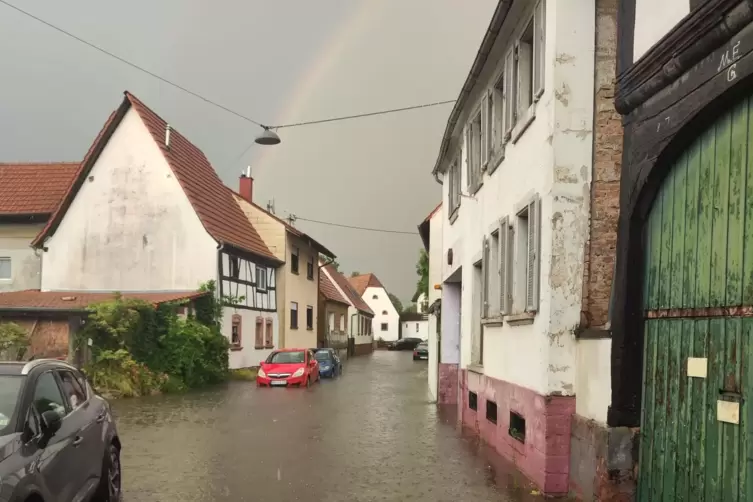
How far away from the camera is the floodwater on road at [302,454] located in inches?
359

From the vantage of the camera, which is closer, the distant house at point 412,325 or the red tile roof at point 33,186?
the red tile roof at point 33,186

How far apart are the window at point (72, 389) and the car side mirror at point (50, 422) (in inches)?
42.2

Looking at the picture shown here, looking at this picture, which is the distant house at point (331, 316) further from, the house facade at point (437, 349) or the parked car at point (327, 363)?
the house facade at point (437, 349)

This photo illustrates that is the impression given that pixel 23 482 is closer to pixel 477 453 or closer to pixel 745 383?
pixel 745 383

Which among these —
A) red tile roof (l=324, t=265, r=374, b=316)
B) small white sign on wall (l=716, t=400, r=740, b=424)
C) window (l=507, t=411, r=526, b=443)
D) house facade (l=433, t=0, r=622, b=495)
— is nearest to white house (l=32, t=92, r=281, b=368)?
house facade (l=433, t=0, r=622, b=495)

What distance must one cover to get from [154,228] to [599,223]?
24513mm

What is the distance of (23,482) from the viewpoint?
5.14 meters

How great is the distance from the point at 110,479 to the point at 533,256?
217 inches

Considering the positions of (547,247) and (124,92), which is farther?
(124,92)

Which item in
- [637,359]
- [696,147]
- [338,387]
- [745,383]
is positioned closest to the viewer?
[745,383]

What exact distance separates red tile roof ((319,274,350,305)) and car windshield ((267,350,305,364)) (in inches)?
917

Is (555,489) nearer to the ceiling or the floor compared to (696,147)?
nearer to the floor

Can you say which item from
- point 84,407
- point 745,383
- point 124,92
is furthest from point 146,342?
point 745,383

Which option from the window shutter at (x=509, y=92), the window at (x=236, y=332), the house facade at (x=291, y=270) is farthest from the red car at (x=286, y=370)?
the window shutter at (x=509, y=92)
